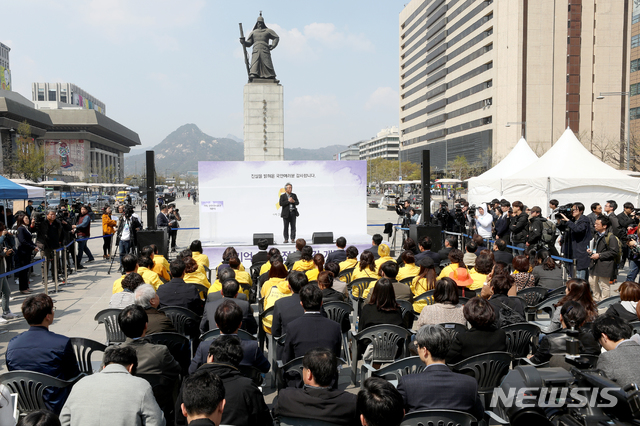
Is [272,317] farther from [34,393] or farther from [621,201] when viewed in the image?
[621,201]

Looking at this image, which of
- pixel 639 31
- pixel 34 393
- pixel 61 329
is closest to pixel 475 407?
pixel 34 393

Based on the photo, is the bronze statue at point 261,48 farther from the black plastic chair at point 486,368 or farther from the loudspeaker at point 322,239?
the black plastic chair at point 486,368

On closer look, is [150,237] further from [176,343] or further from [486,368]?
[486,368]

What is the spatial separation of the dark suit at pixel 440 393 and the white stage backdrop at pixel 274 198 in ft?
35.1

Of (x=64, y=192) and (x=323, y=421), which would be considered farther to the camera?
(x=64, y=192)

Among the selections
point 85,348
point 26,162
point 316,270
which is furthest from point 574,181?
point 26,162

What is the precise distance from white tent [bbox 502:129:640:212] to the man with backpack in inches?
252

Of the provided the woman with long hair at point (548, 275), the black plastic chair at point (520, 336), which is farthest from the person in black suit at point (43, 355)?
the woman with long hair at point (548, 275)

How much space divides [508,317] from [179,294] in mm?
3702

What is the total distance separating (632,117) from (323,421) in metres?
62.8

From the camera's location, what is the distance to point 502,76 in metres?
63.4

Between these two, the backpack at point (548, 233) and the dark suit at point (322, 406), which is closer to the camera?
the dark suit at point (322, 406)

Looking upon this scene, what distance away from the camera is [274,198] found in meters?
14.4

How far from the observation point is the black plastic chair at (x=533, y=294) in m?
6.14
